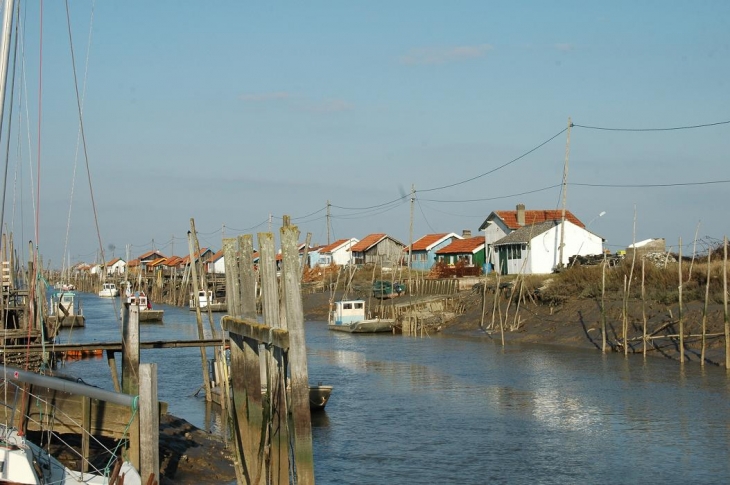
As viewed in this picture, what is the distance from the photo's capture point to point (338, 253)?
10750 cm

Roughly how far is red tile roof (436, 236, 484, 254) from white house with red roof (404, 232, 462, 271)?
2.66 metres

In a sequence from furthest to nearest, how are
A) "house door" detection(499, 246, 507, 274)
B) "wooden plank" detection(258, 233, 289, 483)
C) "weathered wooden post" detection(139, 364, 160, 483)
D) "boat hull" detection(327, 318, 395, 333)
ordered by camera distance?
"house door" detection(499, 246, 507, 274), "boat hull" detection(327, 318, 395, 333), "wooden plank" detection(258, 233, 289, 483), "weathered wooden post" detection(139, 364, 160, 483)

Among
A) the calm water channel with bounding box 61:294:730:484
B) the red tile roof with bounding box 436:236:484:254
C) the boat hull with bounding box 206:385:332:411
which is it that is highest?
the red tile roof with bounding box 436:236:484:254

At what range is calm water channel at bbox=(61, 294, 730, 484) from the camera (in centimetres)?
1830

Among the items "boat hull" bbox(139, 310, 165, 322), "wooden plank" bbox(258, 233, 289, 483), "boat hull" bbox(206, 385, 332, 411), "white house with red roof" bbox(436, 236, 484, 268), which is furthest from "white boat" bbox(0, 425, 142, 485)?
"white house with red roof" bbox(436, 236, 484, 268)

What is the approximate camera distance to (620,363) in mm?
33688

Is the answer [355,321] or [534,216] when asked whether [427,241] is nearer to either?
[534,216]

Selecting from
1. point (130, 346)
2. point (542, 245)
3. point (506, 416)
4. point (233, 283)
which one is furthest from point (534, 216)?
point (233, 283)

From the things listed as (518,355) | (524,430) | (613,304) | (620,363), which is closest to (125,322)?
(524,430)

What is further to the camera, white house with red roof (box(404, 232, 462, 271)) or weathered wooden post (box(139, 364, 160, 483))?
white house with red roof (box(404, 232, 462, 271))

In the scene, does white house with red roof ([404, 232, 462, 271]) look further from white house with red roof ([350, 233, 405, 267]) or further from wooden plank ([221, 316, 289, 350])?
wooden plank ([221, 316, 289, 350])

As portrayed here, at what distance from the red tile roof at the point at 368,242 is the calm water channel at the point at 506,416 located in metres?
58.7

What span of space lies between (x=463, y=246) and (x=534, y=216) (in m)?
13.0

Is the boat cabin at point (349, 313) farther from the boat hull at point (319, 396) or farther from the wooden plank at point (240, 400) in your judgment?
the wooden plank at point (240, 400)
